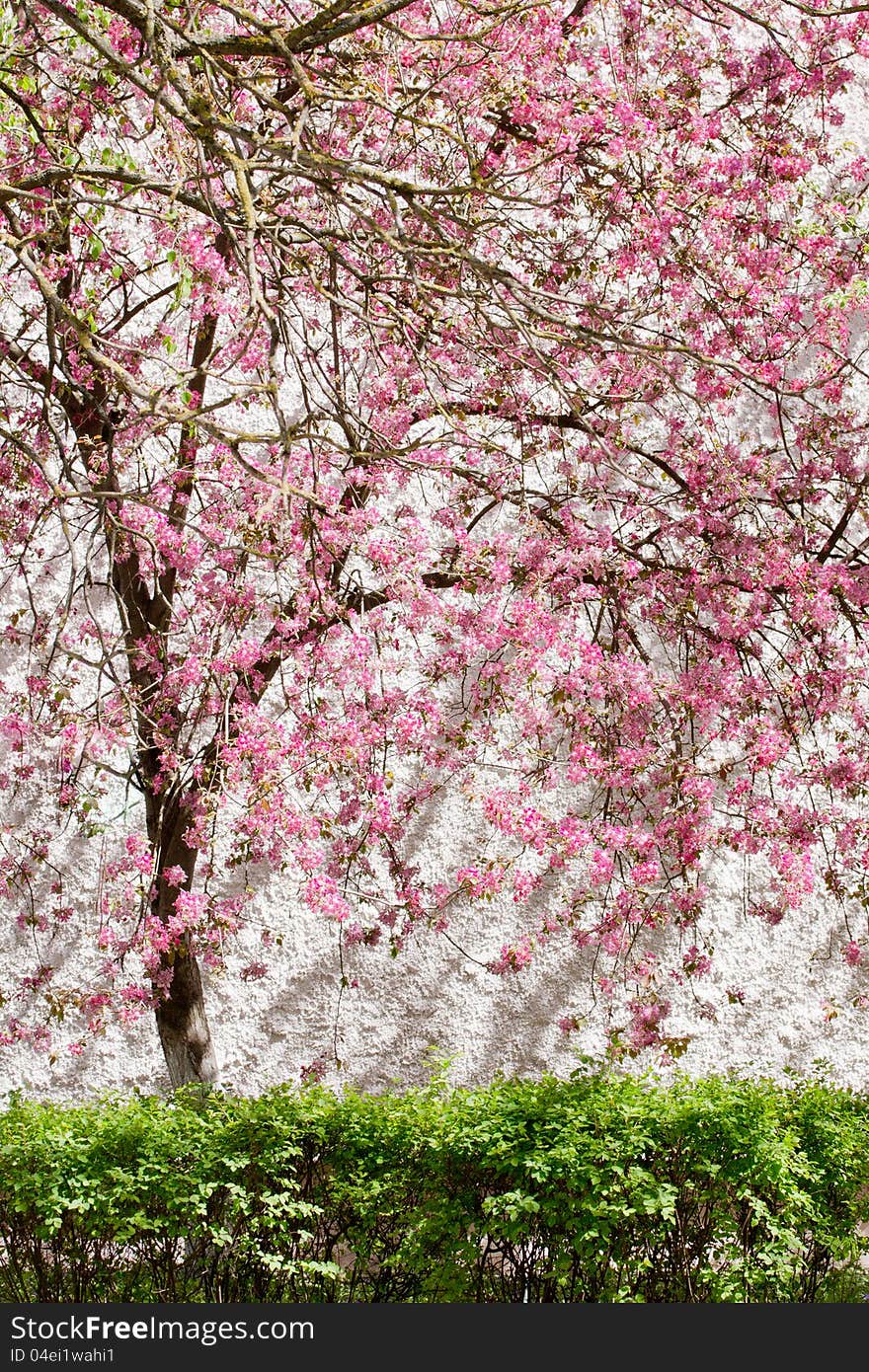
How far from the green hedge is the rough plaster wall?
208 centimetres

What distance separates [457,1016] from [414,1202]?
2458 millimetres

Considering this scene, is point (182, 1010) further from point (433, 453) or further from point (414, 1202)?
point (433, 453)

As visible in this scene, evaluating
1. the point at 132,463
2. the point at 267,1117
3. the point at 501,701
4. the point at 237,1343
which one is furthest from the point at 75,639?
the point at 237,1343

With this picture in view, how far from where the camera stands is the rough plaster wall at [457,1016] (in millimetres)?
7168

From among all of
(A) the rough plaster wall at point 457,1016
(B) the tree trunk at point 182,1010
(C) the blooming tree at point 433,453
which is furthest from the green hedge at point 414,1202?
(A) the rough plaster wall at point 457,1016

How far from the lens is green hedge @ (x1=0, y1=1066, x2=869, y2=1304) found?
4770 millimetres

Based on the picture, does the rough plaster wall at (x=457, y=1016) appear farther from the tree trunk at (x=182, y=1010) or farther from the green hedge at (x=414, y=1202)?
the green hedge at (x=414, y=1202)

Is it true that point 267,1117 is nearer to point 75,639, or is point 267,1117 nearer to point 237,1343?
point 237,1343

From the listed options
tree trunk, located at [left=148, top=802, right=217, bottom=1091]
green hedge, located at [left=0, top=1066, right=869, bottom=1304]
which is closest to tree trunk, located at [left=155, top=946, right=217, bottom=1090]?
tree trunk, located at [left=148, top=802, right=217, bottom=1091]

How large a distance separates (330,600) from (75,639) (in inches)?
118

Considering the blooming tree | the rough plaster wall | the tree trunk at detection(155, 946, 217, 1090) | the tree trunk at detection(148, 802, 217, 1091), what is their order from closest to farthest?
the blooming tree
the tree trunk at detection(148, 802, 217, 1091)
the tree trunk at detection(155, 946, 217, 1090)
the rough plaster wall

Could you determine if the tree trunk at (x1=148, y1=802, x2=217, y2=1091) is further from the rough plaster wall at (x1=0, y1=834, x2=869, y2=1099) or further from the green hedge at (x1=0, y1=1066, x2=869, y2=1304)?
the green hedge at (x1=0, y1=1066, x2=869, y2=1304)

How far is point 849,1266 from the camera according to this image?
538 cm

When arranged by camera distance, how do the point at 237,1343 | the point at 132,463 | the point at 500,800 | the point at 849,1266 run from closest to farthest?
the point at 237,1343 < the point at 500,800 < the point at 849,1266 < the point at 132,463
